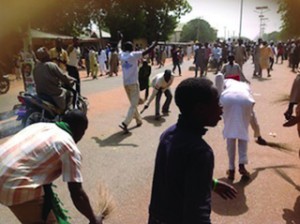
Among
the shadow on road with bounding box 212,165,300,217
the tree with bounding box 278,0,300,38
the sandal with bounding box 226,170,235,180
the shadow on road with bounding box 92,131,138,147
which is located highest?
the tree with bounding box 278,0,300,38

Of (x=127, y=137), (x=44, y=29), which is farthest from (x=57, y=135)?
(x=44, y=29)

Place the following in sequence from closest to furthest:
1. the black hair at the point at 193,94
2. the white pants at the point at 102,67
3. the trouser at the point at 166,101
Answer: the black hair at the point at 193,94 → the trouser at the point at 166,101 → the white pants at the point at 102,67

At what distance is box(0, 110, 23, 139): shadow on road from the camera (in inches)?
298

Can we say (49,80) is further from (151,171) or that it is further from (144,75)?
(144,75)

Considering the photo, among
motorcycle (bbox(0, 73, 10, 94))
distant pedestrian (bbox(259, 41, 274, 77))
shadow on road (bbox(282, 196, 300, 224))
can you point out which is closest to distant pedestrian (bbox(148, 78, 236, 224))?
shadow on road (bbox(282, 196, 300, 224))

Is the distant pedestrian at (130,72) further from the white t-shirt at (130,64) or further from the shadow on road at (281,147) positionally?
the shadow on road at (281,147)

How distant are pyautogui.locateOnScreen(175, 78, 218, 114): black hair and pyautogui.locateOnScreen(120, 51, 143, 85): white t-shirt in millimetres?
5338

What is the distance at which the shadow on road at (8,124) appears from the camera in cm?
757

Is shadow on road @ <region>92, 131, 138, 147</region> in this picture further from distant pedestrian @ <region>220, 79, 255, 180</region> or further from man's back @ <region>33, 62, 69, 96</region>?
distant pedestrian @ <region>220, 79, 255, 180</region>

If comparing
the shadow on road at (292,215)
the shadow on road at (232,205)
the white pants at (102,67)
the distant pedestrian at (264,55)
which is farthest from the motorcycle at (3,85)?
the shadow on road at (292,215)

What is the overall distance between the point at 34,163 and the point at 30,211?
1.06ft

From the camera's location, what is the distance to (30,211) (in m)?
2.30

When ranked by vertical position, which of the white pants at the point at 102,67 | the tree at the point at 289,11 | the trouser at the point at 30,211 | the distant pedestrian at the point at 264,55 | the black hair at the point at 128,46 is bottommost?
the white pants at the point at 102,67

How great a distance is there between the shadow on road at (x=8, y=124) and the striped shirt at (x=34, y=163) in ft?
17.9
